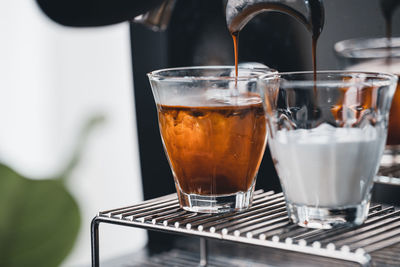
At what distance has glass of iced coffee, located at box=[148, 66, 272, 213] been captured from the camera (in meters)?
0.48

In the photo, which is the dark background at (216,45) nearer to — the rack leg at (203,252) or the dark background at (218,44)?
the dark background at (218,44)

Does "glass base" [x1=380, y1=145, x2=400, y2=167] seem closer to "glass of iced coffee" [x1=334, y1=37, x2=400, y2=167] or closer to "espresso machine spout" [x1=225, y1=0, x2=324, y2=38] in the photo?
"glass of iced coffee" [x1=334, y1=37, x2=400, y2=167]

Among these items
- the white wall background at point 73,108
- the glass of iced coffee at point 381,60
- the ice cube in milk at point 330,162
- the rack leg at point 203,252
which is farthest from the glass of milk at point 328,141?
the white wall background at point 73,108

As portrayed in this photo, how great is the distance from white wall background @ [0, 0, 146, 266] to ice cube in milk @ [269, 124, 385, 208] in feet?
1.84

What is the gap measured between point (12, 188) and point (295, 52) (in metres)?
0.49

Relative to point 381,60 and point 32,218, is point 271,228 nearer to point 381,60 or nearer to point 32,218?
point 381,60

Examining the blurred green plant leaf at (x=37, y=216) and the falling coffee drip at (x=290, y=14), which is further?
the blurred green plant leaf at (x=37, y=216)

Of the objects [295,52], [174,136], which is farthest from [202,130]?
[295,52]

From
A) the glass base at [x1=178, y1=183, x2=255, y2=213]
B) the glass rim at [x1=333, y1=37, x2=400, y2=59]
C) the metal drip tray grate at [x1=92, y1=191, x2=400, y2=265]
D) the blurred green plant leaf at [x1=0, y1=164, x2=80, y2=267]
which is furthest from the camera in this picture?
the blurred green plant leaf at [x1=0, y1=164, x2=80, y2=267]

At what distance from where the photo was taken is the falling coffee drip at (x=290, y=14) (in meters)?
0.45

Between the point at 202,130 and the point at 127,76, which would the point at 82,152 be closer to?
the point at 127,76

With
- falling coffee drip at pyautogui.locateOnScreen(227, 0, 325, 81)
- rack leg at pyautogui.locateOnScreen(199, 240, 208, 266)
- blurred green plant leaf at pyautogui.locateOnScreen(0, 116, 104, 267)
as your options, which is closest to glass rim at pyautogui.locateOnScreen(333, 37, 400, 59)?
falling coffee drip at pyautogui.locateOnScreen(227, 0, 325, 81)

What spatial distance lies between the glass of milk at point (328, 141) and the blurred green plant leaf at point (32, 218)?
1.94 feet

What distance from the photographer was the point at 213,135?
484 millimetres
